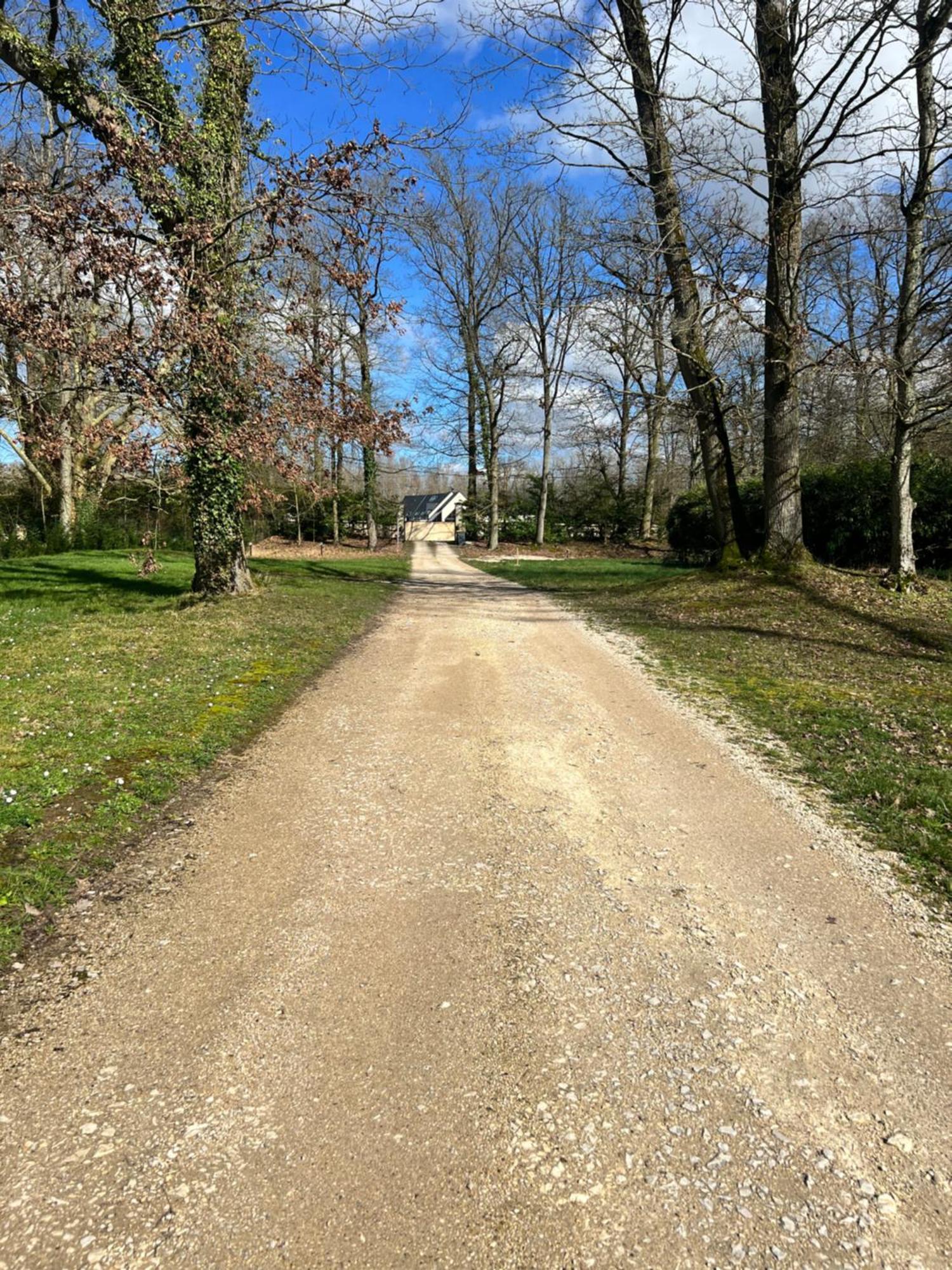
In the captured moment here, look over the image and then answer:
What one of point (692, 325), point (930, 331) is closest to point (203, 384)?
point (692, 325)

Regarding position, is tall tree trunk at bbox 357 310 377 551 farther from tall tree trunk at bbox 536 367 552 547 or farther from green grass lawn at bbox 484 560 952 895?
green grass lawn at bbox 484 560 952 895

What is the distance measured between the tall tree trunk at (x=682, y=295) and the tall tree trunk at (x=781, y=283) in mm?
834

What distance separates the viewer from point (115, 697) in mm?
5809

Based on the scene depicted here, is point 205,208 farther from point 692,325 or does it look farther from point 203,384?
point 692,325

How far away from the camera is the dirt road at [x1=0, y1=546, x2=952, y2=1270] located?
1.61 m

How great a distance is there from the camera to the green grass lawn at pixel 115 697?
3.42 meters

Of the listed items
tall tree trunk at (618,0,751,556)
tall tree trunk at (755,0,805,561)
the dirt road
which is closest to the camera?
the dirt road

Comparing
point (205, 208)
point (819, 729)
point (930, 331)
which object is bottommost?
point (819, 729)

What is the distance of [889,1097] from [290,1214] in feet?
5.88

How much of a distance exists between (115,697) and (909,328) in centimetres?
1219

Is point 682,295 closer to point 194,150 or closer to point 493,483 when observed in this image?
point 194,150

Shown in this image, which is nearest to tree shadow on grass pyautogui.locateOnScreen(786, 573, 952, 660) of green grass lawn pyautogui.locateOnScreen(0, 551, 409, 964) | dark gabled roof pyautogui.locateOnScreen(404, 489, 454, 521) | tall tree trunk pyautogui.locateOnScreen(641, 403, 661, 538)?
green grass lawn pyautogui.locateOnScreen(0, 551, 409, 964)

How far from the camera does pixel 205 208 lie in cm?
861

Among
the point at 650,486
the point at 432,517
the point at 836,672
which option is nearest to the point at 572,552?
the point at 650,486
